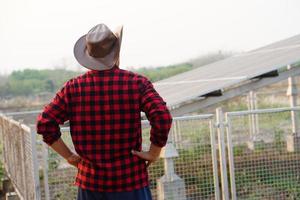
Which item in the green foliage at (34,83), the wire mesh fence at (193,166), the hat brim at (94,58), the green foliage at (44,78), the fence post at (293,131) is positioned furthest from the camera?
the green foliage at (34,83)

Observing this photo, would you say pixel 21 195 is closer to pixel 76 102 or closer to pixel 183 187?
pixel 183 187

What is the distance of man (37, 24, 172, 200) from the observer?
2.86 metres

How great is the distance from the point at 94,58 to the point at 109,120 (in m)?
0.39

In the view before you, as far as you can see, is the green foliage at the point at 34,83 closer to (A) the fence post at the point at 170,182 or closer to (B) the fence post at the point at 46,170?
(A) the fence post at the point at 170,182

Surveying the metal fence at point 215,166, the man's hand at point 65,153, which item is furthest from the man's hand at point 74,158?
the metal fence at point 215,166

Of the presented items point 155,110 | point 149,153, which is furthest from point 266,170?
point 155,110

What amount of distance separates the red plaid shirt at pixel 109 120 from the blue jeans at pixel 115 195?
3 cm

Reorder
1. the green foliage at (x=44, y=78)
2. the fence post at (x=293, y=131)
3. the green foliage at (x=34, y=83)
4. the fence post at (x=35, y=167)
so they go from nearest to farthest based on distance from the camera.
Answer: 1. the fence post at (x=35, y=167)
2. the fence post at (x=293, y=131)
3. the green foliage at (x=44, y=78)
4. the green foliage at (x=34, y=83)

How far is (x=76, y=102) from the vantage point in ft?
9.58

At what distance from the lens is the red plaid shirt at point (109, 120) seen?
286 centimetres

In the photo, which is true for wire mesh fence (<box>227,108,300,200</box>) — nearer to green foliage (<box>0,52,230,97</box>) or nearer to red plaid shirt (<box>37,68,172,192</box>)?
red plaid shirt (<box>37,68,172,192</box>)

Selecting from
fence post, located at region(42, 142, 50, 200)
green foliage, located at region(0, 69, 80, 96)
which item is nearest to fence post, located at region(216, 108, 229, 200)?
fence post, located at region(42, 142, 50, 200)

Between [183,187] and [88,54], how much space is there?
287 cm

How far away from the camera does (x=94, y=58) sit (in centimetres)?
297
